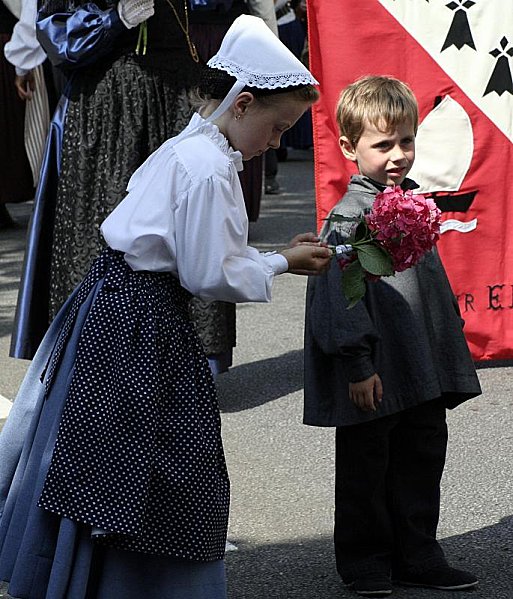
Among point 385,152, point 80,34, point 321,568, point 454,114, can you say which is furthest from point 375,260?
point 454,114

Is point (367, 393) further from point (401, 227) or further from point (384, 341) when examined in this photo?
point (401, 227)

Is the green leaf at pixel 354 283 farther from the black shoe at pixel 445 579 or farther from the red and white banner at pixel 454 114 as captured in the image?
the red and white banner at pixel 454 114

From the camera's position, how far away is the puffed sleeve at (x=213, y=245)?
2732 mm

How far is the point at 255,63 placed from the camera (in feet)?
9.41

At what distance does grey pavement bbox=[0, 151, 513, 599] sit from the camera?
12.1ft

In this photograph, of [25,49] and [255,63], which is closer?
[255,63]

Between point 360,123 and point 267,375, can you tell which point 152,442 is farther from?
point 267,375

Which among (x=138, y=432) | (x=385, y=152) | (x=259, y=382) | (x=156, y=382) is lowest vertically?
(x=259, y=382)

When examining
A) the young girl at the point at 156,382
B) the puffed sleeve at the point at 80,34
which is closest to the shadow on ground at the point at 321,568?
the young girl at the point at 156,382

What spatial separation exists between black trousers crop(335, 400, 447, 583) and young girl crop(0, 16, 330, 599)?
0.71m

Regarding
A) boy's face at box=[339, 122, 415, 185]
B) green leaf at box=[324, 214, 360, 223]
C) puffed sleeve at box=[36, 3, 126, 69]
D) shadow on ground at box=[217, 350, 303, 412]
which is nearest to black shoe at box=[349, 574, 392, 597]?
green leaf at box=[324, 214, 360, 223]

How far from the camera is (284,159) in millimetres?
13805

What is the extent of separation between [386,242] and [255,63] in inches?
21.7

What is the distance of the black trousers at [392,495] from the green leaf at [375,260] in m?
0.58
